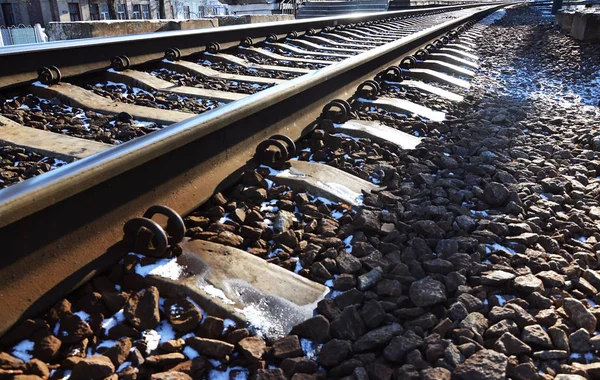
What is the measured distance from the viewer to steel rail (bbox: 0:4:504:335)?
1.56 meters

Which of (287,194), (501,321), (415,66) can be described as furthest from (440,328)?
(415,66)

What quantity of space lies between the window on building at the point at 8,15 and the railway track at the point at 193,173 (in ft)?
91.8

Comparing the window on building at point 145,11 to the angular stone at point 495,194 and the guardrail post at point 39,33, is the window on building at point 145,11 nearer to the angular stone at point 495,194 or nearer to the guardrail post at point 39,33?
the guardrail post at point 39,33

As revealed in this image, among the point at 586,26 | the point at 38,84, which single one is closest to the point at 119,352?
the point at 38,84

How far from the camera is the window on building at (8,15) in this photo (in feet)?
90.6

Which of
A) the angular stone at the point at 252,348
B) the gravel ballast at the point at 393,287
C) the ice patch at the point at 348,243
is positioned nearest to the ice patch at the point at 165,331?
the gravel ballast at the point at 393,287

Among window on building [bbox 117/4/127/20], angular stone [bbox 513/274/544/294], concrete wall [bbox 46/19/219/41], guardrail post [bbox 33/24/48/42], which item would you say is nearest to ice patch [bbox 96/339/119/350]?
angular stone [bbox 513/274/544/294]

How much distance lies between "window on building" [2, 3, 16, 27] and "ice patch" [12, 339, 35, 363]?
104ft

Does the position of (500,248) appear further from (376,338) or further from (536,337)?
(376,338)

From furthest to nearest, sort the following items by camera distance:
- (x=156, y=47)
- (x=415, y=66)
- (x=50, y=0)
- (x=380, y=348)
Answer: (x=50, y=0) < (x=415, y=66) < (x=156, y=47) < (x=380, y=348)

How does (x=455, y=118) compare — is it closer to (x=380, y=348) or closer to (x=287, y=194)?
(x=287, y=194)

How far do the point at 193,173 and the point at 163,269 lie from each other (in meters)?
0.62

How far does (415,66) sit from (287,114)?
3.72 metres

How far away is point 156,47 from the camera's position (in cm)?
528
